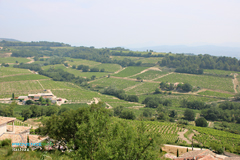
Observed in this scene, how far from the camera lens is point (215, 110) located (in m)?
50.0

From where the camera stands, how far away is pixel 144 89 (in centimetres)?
7656

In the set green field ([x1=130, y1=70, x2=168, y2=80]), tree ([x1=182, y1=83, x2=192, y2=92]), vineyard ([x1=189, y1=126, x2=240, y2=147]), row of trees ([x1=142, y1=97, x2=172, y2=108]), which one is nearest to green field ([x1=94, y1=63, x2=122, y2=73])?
green field ([x1=130, y1=70, x2=168, y2=80])

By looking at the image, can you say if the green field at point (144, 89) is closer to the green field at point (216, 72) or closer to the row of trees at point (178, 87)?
the row of trees at point (178, 87)

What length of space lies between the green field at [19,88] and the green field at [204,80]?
49.8 metres

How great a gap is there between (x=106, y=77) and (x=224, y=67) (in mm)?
54829

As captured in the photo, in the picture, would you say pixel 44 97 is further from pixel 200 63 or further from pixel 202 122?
pixel 200 63

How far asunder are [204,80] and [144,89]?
2482 cm

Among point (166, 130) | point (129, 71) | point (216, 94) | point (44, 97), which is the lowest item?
point (44, 97)

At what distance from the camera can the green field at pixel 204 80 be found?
234 ft

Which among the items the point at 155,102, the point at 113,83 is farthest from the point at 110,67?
the point at 155,102

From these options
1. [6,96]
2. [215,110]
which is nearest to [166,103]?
[215,110]

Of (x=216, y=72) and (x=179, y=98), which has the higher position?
(x=216, y=72)

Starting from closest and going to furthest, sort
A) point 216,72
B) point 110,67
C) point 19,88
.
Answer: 1. point 19,88
2. point 216,72
3. point 110,67

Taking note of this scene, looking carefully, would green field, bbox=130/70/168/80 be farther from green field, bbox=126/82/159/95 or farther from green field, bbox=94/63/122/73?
green field, bbox=94/63/122/73
